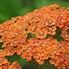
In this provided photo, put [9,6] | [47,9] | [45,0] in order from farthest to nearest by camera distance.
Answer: [9,6] < [45,0] < [47,9]

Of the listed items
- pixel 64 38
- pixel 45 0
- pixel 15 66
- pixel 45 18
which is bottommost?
pixel 15 66

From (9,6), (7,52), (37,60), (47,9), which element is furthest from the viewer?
(9,6)

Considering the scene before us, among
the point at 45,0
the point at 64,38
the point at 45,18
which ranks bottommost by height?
the point at 64,38

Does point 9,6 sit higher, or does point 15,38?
point 9,6

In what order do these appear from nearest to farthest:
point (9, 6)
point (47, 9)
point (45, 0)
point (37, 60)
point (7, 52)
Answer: point (37, 60) < point (7, 52) < point (47, 9) < point (45, 0) < point (9, 6)

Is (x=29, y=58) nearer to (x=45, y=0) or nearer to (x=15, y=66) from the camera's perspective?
(x=15, y=66)

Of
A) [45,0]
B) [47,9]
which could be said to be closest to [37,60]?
[47,9]

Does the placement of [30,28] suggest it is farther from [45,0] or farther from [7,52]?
[45,0]

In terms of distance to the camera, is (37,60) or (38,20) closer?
(37,60)

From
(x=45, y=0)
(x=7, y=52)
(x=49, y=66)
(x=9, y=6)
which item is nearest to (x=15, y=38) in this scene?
(x=7, y=52)
